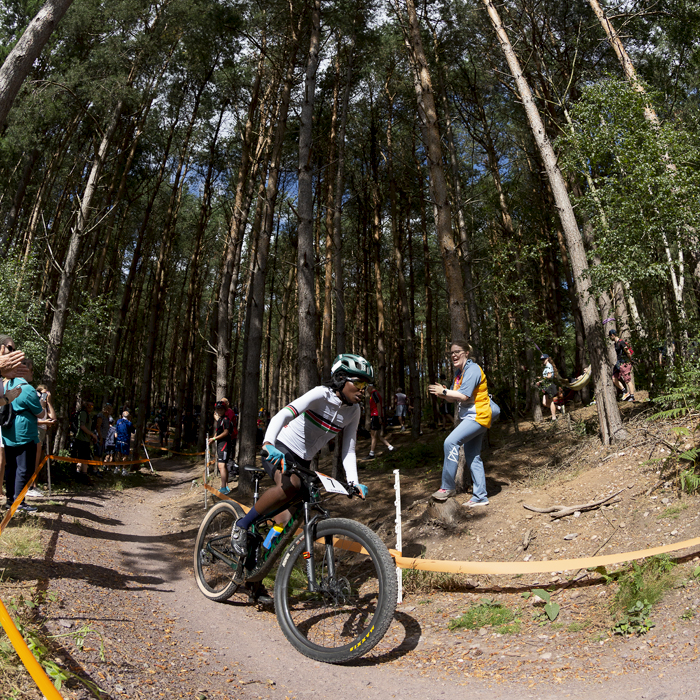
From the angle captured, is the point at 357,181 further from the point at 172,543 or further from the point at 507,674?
the point at 507,674

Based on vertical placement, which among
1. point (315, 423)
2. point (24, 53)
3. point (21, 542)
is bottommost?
point (21, 542)

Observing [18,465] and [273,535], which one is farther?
[18,465]

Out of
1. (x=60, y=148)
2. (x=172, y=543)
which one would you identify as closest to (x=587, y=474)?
(x=172, y=543)

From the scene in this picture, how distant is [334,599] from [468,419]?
3078 mm

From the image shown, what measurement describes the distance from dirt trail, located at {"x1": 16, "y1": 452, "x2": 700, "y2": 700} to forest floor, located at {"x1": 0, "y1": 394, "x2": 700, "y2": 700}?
0.04ft

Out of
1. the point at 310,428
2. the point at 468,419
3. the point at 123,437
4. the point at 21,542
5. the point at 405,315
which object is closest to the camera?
the point at 310,428

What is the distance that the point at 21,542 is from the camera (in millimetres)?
4996

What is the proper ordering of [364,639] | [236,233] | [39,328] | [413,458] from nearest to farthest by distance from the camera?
[364,639], [413,458], [236,233], [39,328]

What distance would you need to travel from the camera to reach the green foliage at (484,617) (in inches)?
158

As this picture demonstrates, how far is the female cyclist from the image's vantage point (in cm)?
398

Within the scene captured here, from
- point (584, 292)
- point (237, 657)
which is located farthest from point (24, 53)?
point (584, 292)

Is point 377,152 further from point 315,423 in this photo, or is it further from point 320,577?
point 320,577

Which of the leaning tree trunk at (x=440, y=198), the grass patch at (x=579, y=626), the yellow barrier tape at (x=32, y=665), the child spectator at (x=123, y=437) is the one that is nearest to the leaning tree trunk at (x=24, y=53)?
the yellow barrier tape at (x=32, y=665)

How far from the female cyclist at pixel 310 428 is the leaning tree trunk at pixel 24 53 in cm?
435
